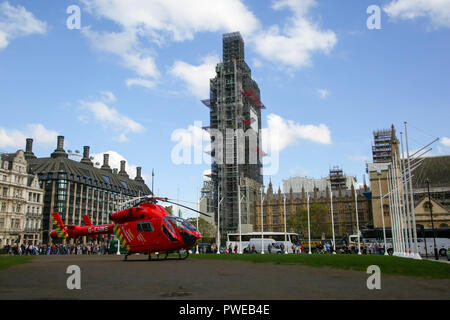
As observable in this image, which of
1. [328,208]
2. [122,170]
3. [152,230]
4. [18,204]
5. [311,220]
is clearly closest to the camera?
[152,230]

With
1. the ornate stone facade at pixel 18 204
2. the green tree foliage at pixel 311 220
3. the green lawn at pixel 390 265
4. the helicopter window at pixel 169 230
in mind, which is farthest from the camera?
the green tree foliage at pixel 311 220

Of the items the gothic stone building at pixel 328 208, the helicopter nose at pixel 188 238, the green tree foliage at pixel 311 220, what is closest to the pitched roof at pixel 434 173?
the gothic stone building at pixel 328 208

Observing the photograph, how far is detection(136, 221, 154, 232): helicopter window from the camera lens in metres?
27.1

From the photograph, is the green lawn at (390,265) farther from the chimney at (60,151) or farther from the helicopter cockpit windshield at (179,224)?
the chimney at (60,151)

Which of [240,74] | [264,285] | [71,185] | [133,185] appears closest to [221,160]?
[240,74]

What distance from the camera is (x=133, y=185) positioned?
136 meters

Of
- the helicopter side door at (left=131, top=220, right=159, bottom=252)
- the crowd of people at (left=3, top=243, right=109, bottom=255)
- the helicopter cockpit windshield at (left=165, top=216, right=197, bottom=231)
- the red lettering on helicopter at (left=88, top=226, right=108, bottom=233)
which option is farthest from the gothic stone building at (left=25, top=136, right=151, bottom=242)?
the helicopter cockpit windshield at (left=165, top=216, right=197, bottom=231)

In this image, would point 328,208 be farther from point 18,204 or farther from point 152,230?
point 152,230

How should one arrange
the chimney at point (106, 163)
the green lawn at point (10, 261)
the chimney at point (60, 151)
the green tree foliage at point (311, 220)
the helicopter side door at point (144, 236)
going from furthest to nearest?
the chimney at point (106, 163)
the chimney at point (60, 151)
the green tree foliage at point (311, 220)
the helicopter side door at point (144, 236)
the green lawn at point (10, 261)

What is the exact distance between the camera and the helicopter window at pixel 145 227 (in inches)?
1067

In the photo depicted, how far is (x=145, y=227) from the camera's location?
27.3 metres

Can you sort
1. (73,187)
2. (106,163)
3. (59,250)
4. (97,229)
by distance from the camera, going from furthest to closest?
(106,163) < (73,187) < (59,250) < (97,229)

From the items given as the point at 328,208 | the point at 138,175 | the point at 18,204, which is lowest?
the point at 328,208

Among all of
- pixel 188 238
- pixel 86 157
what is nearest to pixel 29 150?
pixel 86 157
